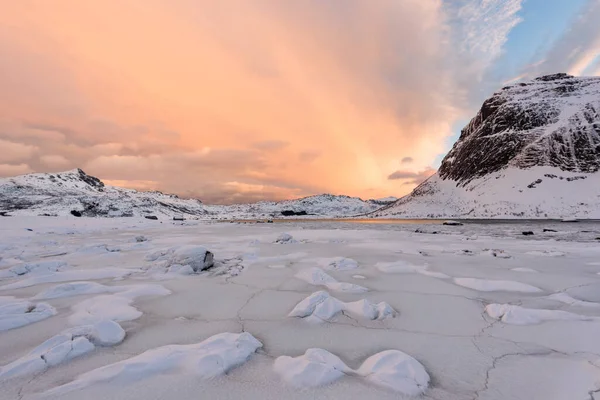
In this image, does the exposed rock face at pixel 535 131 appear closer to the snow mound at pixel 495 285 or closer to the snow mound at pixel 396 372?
the snow mound at pixel 495 285

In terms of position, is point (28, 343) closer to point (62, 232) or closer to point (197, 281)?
point (197, 281)

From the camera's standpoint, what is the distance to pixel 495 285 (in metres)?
5.71

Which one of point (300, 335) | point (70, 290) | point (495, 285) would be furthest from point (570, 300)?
point (70, 290)

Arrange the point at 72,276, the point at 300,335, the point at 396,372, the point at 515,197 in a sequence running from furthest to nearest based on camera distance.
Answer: the point at 515,197
the point at 72,276
the point at 300,335
the point at 396,372

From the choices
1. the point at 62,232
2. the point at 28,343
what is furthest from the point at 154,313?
the point at 62,232

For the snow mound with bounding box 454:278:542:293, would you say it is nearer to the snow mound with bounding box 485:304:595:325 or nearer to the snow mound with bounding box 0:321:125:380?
the snow mound with bounding box 485:304:595:325

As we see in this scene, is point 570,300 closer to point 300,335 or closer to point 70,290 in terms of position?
point 300,335

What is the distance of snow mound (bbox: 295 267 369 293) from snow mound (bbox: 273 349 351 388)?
9.20 feet

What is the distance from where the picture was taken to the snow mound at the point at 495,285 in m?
5.43

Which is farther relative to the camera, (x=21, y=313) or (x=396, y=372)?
(x=21, y=313)

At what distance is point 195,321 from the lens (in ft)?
13.2

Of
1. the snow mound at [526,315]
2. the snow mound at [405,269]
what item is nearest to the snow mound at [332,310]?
the snow mound at [526,315]

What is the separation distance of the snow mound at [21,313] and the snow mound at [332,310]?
386 centimetres

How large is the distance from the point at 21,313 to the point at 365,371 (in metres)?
5.28
